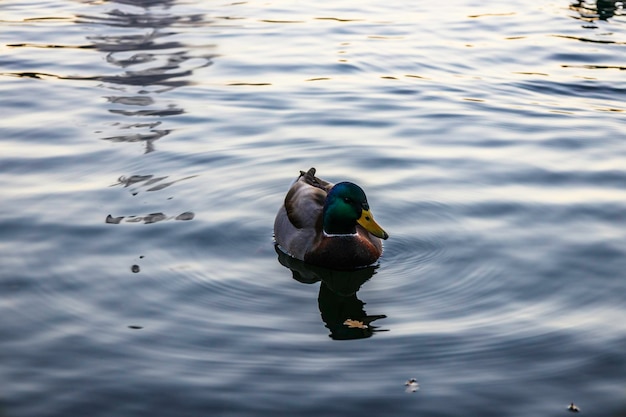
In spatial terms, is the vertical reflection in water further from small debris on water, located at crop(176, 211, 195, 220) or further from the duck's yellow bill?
the duck's yellow bill

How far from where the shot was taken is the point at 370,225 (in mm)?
8508

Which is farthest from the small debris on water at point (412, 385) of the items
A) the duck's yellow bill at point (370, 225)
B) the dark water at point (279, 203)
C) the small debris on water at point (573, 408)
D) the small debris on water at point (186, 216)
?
the small debris on water at point (186, 216)

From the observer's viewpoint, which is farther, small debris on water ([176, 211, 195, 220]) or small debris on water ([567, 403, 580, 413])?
small debris on water ([176, 211, 195, 220])

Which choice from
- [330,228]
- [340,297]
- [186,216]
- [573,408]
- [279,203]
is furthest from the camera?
[279,203]

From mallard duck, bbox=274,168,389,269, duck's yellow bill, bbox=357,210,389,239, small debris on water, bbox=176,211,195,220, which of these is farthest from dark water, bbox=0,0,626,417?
duck's yellow bill, bbox=357,210,389,239

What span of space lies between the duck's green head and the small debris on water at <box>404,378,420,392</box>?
6.97ft

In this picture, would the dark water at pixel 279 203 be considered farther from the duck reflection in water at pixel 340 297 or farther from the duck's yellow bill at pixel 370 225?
the duck's yellow bill at pixel 370 225

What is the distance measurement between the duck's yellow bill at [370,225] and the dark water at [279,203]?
0.34m

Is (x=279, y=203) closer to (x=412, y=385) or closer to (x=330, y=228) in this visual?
(x=330, y=228)

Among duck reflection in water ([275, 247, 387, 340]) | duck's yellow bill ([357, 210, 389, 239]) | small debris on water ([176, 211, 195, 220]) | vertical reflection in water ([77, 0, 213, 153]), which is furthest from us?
vertical reflection in water ([77, 0, 213, 153])

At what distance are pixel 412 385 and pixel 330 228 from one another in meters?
2.69

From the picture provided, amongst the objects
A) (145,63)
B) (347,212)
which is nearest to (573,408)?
(347,212)

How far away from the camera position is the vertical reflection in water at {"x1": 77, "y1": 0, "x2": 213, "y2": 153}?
1241 cm

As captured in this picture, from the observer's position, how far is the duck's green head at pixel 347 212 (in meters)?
8.55
